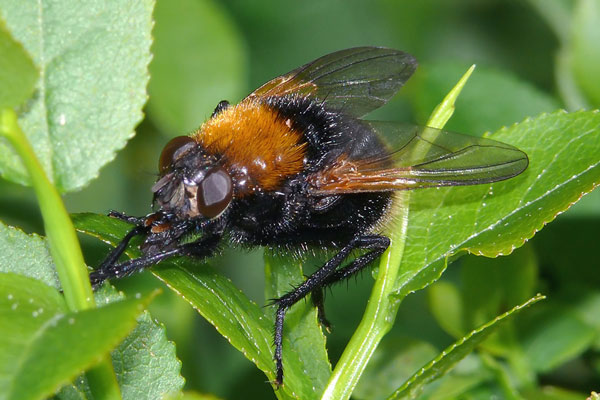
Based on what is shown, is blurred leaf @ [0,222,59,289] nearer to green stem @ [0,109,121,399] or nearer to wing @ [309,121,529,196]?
green stem @ [0,109,121,399]

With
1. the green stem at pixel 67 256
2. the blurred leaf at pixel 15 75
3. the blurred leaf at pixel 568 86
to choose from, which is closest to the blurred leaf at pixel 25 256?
the green stem at pixel 67 256

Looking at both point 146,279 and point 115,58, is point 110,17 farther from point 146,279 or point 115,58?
point 146,279

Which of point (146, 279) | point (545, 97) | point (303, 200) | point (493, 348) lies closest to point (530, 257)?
point (493, 348)

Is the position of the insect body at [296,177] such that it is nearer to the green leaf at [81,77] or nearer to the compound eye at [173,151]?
the compound eye at [173,151]

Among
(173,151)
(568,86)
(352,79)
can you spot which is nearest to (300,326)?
(173,151)

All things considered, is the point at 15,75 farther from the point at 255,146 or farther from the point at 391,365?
the point at 391,365

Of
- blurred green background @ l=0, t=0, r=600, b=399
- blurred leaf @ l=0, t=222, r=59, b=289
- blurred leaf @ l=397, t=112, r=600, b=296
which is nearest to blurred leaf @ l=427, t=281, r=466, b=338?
blurred green background @ l=0, t=0, r=600, b=399
